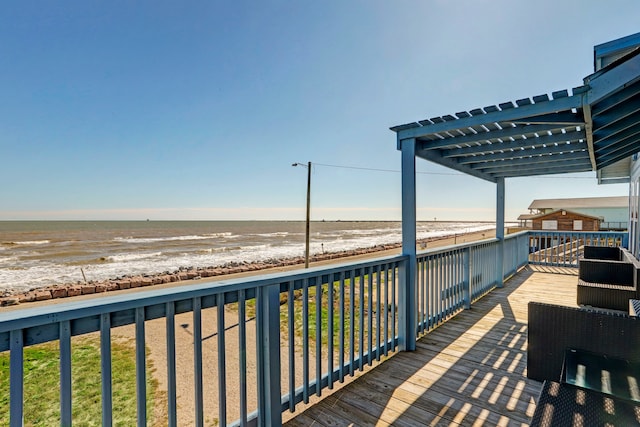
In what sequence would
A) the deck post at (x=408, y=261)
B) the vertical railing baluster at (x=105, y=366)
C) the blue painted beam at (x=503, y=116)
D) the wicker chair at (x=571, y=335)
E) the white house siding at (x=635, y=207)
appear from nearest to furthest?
the vertical railing baluster at (x=105, y=366)
the wicker chair at (x=571, y=335)
the blue painted beam at (x=503, y=116)
the deck post at (x=408, y=261)
the white house siding at (x=635, y=207)

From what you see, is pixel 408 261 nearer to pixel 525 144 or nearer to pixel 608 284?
pixel 525 144

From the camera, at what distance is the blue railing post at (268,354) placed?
1.75 metres

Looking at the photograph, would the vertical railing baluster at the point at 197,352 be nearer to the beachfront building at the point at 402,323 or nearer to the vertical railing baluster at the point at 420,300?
the beachfront building at the point at 402,323

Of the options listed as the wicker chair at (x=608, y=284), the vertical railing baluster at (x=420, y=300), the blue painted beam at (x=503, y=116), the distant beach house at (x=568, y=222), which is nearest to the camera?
the blue painted beam at (x=503, y=116)

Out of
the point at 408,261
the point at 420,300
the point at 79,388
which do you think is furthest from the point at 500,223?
the point at 79,388

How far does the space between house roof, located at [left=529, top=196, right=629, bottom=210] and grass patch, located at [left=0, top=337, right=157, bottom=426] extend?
104ft

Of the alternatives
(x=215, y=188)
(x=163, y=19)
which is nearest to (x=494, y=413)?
(x=163, y=19)

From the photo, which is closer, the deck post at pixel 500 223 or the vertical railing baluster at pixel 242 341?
the vertical railing baluster at pixel 242 341

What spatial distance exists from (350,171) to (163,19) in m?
21.3

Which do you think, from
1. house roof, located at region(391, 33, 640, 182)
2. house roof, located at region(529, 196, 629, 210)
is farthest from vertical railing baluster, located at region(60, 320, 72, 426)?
house roof, located at region(529, 196, 629, 210)

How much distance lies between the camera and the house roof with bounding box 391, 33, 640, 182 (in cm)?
206

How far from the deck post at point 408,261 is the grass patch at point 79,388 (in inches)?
108

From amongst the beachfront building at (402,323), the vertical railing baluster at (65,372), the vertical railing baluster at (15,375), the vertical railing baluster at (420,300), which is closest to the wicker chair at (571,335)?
the beachfront building at (402,323)

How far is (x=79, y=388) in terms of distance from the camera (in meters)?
3.74
